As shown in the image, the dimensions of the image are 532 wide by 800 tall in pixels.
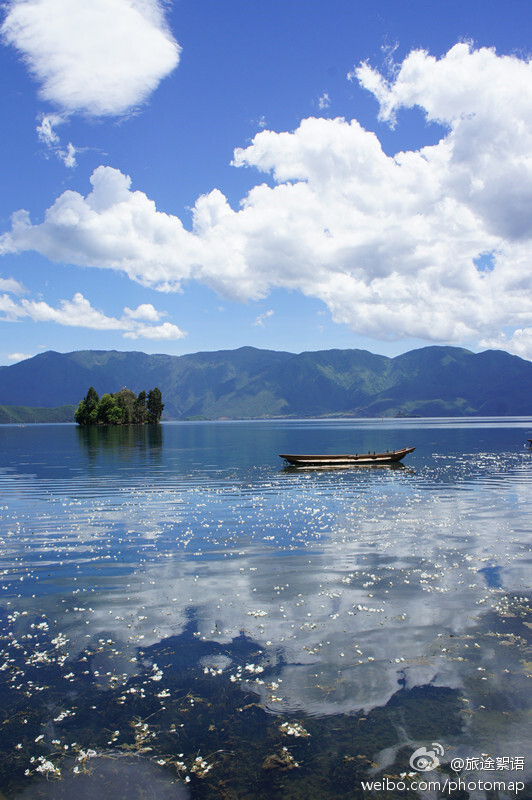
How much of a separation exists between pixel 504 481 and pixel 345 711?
6170 cm

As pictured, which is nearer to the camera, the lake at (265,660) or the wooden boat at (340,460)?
the lake at (265,660)

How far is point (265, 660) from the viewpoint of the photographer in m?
18.3

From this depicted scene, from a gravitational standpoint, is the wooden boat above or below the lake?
below

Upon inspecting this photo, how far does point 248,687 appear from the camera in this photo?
16.6 m

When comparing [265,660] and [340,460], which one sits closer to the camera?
[265,660]

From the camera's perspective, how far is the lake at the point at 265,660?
13.0 meters

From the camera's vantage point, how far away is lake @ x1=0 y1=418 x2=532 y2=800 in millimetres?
12969

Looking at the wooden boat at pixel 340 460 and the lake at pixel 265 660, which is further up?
the lake at pixel 265 660

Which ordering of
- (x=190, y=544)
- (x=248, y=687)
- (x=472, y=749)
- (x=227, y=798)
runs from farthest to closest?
(x=190, y=544)
(x=248, y=687)
(x=472, y=749)
(x=227, y=798)

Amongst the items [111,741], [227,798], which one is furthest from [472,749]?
[111,741]

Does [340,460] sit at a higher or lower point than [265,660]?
lower

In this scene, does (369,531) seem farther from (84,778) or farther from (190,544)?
(84,778)

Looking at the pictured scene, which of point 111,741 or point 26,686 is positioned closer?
point 111,741

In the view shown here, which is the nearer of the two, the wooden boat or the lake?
the lake
